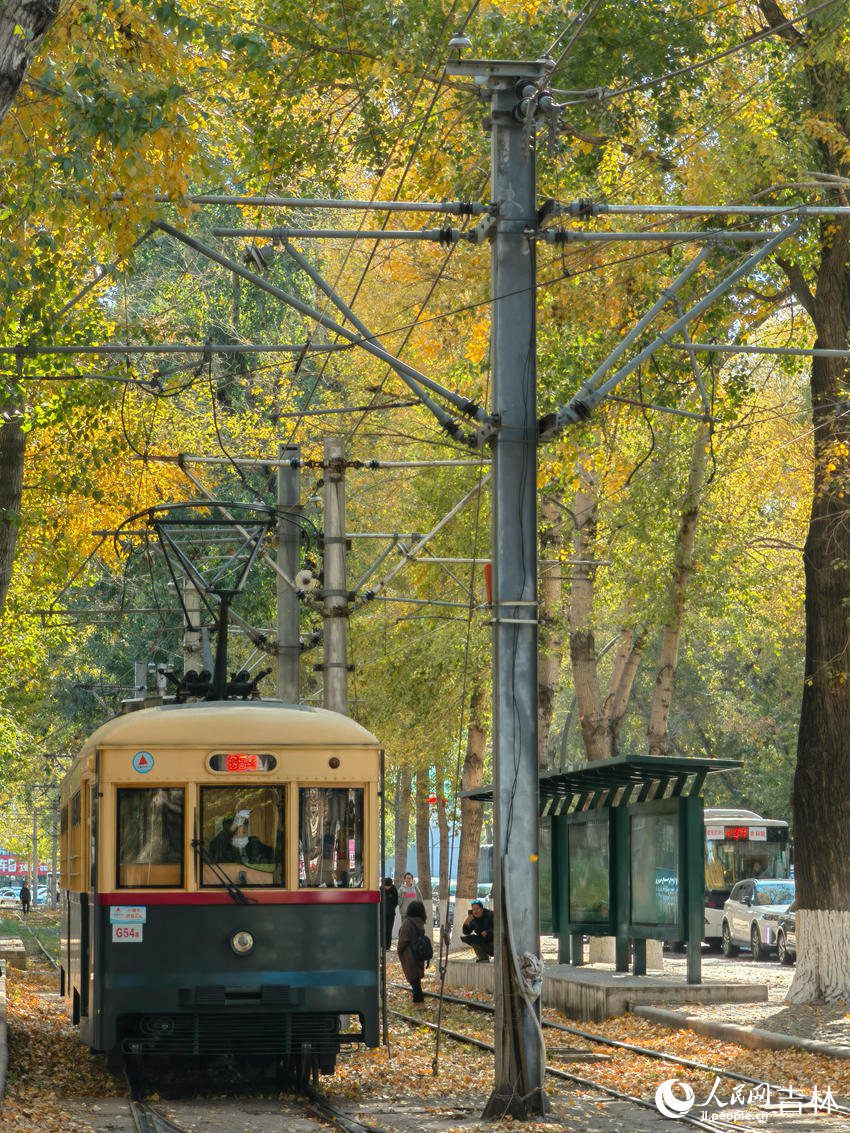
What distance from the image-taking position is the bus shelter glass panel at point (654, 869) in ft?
71.2

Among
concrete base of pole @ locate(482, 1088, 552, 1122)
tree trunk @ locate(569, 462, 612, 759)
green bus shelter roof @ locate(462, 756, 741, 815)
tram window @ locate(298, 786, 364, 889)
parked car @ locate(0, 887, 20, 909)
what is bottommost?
parked car @ locate(0, 887, 20, 909)

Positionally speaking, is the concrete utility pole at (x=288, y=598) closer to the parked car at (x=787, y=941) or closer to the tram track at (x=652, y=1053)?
the tram track at (x=652, y=1053)

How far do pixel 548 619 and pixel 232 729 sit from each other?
59.2 ft

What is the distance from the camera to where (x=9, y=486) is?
20859 mm

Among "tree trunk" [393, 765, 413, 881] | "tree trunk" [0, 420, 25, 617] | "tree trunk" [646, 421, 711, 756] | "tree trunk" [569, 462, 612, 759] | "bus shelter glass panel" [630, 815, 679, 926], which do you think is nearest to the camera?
"tree trunk" [0, 420, 25, 617]

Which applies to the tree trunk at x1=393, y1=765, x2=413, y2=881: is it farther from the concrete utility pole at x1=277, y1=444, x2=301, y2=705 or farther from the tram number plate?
the tram number plate

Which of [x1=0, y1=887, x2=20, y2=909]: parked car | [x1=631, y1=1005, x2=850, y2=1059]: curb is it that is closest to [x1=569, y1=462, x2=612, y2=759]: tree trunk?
[x1=631, y1=1005, x2=850, y2=1059]: curb

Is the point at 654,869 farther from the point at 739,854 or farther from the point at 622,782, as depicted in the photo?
the point at 739,854

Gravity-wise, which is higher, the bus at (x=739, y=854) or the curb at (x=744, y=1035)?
the bus at (x=739, y=854)

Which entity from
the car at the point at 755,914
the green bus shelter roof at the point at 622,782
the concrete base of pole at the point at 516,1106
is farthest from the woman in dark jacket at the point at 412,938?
the car at the point at 755,914

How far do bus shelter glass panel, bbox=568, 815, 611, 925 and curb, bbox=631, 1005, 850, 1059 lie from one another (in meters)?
4.43

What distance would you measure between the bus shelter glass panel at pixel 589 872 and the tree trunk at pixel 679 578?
3.27 m

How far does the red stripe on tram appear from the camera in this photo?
13.6 meters

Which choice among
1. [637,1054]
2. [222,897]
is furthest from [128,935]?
[637,1054]
